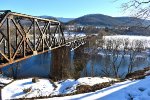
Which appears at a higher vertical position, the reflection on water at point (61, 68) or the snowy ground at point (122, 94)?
the snowy ground at point (122, 94)

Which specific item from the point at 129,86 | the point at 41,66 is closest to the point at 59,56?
the point at 129,86

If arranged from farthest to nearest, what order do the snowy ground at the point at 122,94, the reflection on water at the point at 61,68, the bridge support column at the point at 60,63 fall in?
the reflection on water at the point at 61,68 → the bridge support column at the point at 60,63 → the snowy ground at the point at 122,94

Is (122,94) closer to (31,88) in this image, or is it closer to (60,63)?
(31,88)

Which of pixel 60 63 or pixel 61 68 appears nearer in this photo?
pixel 60 63

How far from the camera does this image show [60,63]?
35344 mm

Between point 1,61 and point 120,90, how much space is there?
22.8 ft

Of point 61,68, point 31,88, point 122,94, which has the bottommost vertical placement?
point 31,88

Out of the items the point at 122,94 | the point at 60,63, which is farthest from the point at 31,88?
the point at 122,94

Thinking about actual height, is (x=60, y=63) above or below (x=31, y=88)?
above

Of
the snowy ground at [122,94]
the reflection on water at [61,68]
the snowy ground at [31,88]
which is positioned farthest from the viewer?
the reflection on water at [61,68]

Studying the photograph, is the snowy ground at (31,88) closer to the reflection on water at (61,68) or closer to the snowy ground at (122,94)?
the reflection on water at (61,68)

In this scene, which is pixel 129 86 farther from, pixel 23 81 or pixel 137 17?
pixel 23 81

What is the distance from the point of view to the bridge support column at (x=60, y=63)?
113 feet

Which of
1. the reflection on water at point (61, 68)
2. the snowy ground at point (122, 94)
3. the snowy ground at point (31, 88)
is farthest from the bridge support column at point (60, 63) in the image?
the snowy ground at point (122, 94)
